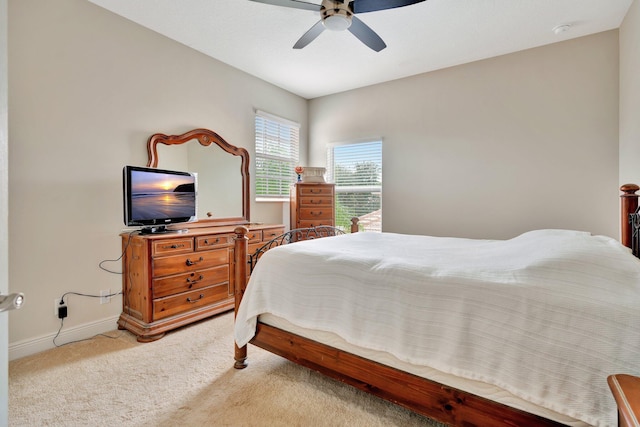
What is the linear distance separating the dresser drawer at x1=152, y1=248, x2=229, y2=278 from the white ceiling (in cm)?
216

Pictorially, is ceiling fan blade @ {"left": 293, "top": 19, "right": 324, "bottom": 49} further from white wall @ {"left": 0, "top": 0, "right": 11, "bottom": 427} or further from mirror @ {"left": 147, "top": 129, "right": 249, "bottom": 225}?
white wall @ {"left": 0, "top": 0, "right": 11, "bottom": 427}

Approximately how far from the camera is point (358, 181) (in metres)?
4.57

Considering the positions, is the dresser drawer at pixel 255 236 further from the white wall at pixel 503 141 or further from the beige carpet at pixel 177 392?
the white wall at pixel 503 141

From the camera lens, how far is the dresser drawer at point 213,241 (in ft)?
9.30

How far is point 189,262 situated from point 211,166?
125cm

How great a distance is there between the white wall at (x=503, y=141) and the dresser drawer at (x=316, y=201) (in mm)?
837

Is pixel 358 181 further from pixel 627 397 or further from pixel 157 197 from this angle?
pixel 627 397

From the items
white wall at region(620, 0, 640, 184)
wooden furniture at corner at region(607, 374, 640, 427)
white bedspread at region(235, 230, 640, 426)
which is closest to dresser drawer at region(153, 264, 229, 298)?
white bedspread at region(235, 230, 640, 426)

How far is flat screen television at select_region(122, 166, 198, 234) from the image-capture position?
8.32 ft

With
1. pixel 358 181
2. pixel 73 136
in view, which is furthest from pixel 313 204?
pixel 73 136

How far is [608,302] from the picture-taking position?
1.01 meters

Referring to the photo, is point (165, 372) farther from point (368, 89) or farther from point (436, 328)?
point (368, 89)

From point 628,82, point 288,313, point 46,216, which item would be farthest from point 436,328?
point 628,82

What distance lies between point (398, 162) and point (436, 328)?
3.18 m
